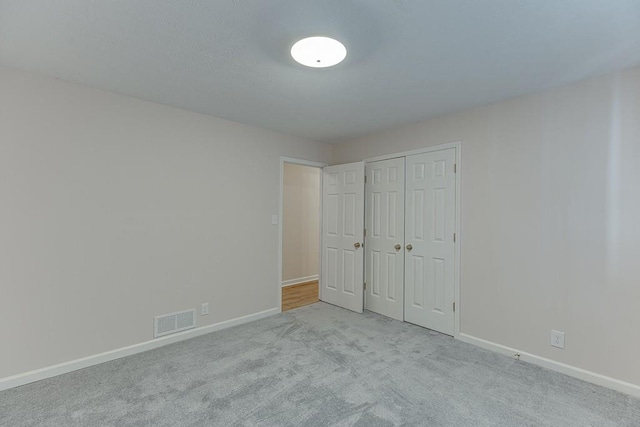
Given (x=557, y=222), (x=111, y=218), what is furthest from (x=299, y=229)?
(x=557, y=222)

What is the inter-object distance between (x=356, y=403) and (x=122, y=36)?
9.02 ft

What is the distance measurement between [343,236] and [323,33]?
2.84 m

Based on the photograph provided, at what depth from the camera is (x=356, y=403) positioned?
Answer: 2.03 m

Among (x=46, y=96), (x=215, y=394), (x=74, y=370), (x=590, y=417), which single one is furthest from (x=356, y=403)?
(x=46, y=96)

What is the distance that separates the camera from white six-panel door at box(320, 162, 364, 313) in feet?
13.1

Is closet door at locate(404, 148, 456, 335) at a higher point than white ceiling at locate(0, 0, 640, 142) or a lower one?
lower

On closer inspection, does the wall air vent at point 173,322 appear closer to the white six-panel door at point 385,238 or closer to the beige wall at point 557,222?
the white six-panel door at point 385,238

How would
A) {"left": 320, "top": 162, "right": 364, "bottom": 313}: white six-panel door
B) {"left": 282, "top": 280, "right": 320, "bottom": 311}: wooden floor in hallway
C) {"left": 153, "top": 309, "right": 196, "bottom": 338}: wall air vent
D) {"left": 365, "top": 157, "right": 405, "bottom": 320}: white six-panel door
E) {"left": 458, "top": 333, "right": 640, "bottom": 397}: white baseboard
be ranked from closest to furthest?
{"left": 458, "top": 333, "right": 640, "bottom": 397}: white baseboard → {"left": 153, "top": 309, "right": 196, "bottom": 338}: wall air vent → {"left": 365, "top": 157, "right": 405, "bottom": 320}: white six-panel door → {"left": 320, "top": 162, "right": 364, "bottom": 313}: white six-panel door → {"left": 282, "top": 280, "right": 320, "bottom": 311}: wooden floor in hallway

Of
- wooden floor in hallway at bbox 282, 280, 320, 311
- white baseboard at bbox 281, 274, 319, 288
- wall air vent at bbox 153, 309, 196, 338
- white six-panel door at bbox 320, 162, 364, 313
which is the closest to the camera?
wall air vent at bbox 153, 309, 196, 338

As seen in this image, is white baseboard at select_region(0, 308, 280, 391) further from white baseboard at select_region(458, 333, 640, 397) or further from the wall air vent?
white baseboard at select_region(458, 333, 640, 397)

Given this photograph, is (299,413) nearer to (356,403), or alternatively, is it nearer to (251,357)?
(356,403)

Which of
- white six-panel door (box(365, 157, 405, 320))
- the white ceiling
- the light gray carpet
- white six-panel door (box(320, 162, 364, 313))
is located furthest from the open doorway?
the white ceiling

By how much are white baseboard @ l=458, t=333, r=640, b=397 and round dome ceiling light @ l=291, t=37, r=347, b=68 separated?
284cm

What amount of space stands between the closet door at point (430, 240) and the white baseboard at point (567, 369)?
376 millimetres
